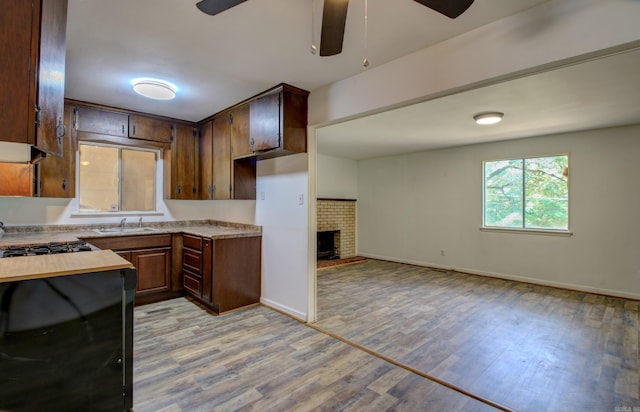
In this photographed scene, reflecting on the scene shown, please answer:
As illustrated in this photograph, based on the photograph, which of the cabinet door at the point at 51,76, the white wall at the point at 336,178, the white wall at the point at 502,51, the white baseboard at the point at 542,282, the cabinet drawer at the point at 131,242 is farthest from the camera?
the white wall at the point at 336,178

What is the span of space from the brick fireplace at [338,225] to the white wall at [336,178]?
19cm

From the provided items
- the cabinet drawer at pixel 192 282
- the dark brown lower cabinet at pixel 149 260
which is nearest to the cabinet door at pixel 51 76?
the dark brown lower cabinet at pixel 149 260

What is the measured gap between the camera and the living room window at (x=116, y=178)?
374 centimetres

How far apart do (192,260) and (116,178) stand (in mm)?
1559

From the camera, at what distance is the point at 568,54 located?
5.33ft

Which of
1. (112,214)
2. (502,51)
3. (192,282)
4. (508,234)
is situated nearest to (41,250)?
(192,282)

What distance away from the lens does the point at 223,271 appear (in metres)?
3.34

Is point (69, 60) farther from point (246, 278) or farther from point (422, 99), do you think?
point (422, 99)

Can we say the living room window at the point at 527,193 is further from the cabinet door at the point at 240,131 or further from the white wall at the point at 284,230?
the cabinet door at the point at 240,131

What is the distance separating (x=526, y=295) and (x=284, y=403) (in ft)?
12.7

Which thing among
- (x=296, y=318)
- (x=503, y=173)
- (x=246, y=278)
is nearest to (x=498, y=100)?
(x=503, y=173)

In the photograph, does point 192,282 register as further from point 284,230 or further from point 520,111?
point 520,111

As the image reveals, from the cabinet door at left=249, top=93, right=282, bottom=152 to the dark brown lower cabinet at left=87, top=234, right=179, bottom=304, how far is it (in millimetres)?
1718

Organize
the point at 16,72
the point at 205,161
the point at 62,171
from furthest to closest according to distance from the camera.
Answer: the point at 205,161, the point at 62,171, the point at 16,72
